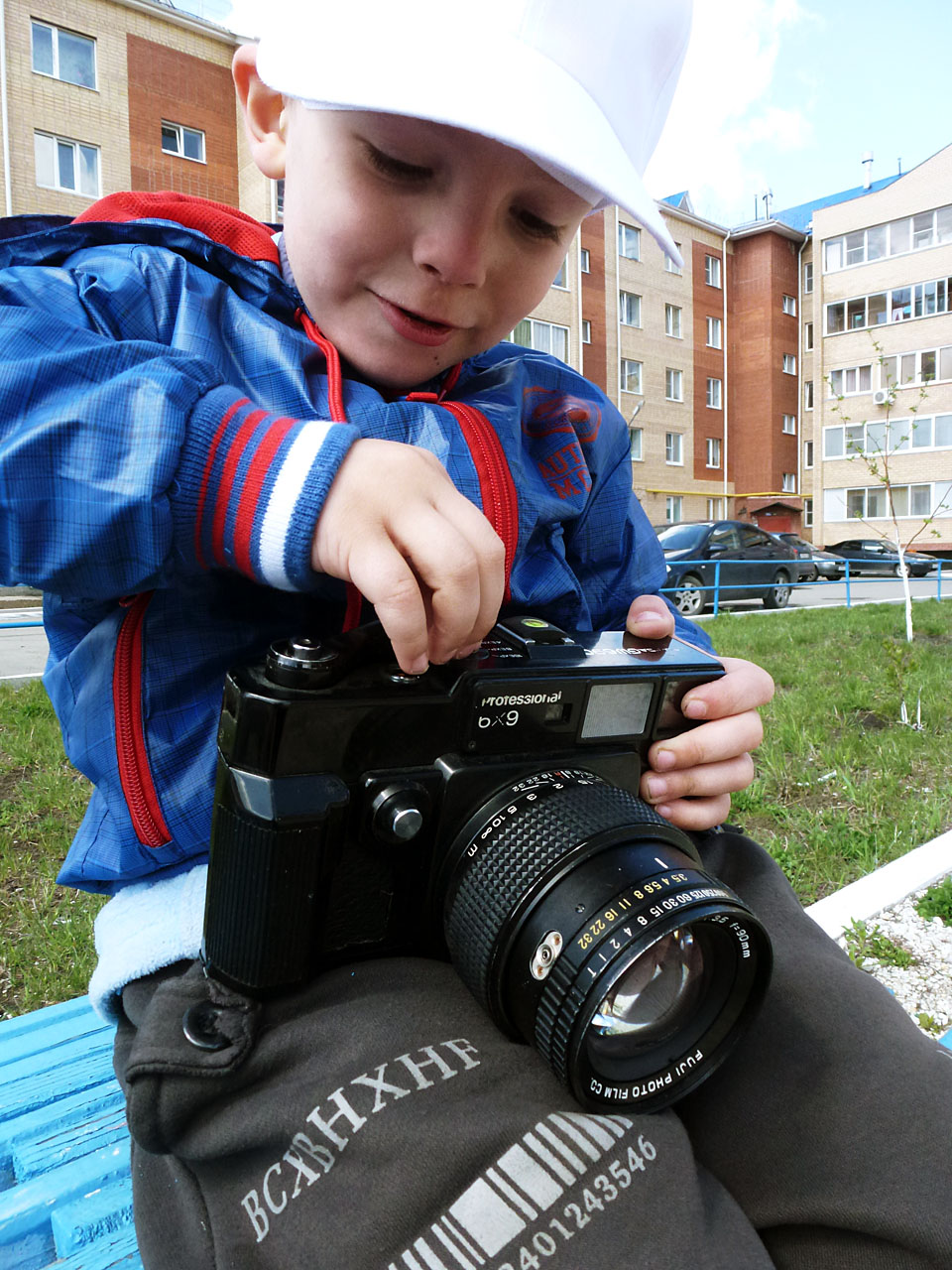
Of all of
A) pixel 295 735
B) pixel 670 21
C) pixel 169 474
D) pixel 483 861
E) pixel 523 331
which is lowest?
pixel 483 861

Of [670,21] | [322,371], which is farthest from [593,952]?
[670,21]

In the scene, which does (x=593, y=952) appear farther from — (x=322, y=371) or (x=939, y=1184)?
(x=322, y=371)

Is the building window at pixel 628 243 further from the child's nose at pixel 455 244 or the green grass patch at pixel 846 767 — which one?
the child's nose at pixel 455 244

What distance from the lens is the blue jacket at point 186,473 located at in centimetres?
66

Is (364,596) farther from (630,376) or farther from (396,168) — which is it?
(630,376)

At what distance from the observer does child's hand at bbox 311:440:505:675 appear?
2.08ft

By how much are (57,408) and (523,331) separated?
17.2 metres

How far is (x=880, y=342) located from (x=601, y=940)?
24.4 meters

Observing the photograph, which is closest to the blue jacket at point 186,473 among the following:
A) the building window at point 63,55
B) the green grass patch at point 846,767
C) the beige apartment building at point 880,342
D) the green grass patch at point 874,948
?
the green grass patch at point 874,948

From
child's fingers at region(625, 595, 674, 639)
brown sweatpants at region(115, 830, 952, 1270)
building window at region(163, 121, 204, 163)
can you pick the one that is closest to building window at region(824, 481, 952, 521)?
building window at region(163, 121, 204, 163)

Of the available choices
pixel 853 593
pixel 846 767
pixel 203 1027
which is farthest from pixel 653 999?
pixel 853 593

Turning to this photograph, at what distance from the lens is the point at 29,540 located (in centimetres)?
66

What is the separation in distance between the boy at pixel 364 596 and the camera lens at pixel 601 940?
0.06 meters

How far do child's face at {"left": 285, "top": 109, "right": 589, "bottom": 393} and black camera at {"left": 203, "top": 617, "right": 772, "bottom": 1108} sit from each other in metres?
0.36
